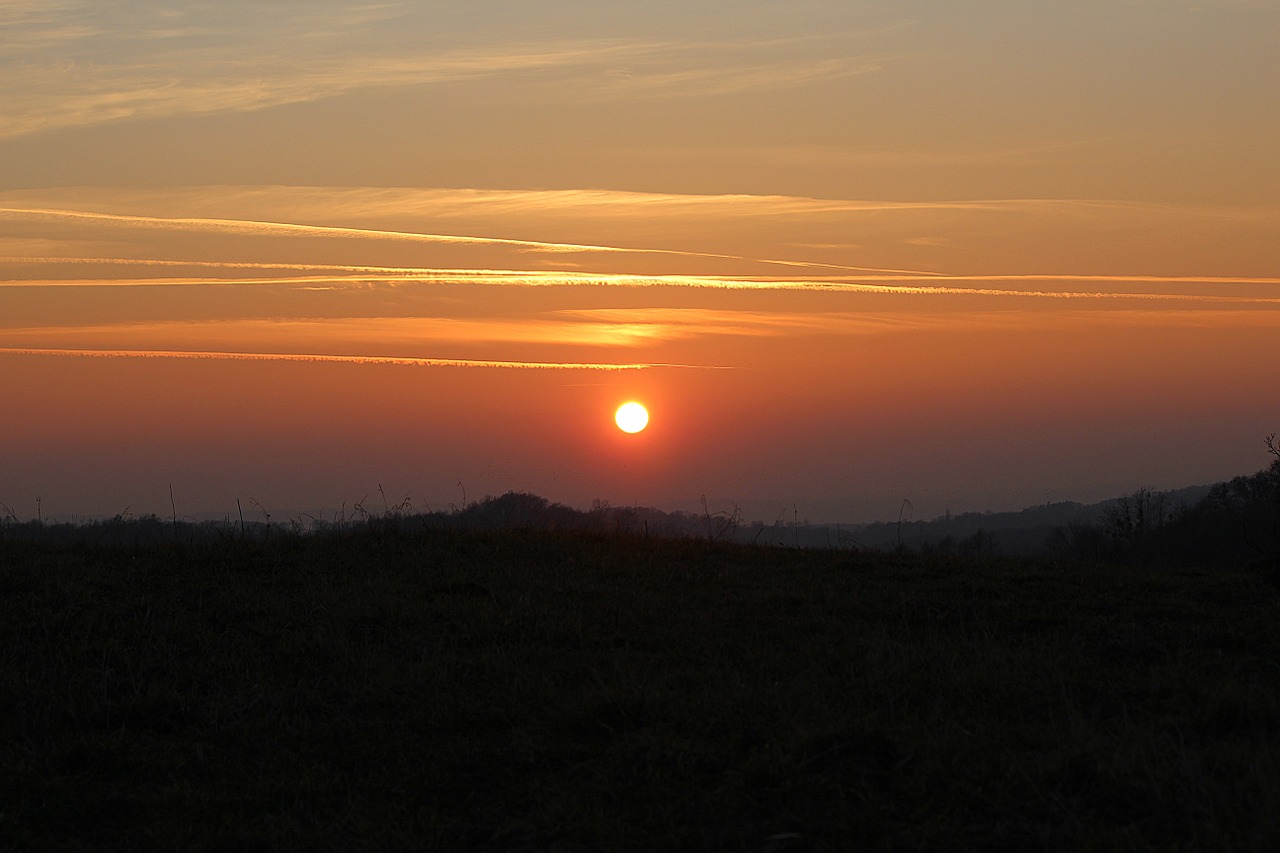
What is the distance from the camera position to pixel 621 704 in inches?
272

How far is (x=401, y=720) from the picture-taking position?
7324mm

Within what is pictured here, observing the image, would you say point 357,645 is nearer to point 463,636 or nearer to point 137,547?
point 463,636

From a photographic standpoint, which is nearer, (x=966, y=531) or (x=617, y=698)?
(x=617, y=698)

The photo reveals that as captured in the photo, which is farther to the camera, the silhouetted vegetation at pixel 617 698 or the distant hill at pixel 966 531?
the distant hill at pixel 966 531

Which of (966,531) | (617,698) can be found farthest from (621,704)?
(966,531)

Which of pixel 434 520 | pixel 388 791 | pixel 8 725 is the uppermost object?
pixel 434 520

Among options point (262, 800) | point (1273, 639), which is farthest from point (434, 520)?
point (1273, 639)

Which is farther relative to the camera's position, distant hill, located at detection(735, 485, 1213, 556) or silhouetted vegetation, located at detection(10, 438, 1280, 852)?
distant hill, located at detection(735, 485, 1213, 556)

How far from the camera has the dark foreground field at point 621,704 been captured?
5.52 meters

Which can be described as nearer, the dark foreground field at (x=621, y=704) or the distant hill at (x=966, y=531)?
the dark foreground field at (x=621, y=704)

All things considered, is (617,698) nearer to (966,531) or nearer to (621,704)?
(621,704)

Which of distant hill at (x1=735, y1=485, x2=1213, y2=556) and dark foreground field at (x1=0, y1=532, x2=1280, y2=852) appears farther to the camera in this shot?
distant hill at (x1=735, y1=485, x2=1213, y2=556)

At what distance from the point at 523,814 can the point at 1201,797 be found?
132 inches

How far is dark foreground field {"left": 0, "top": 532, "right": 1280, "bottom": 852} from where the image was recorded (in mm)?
5516
